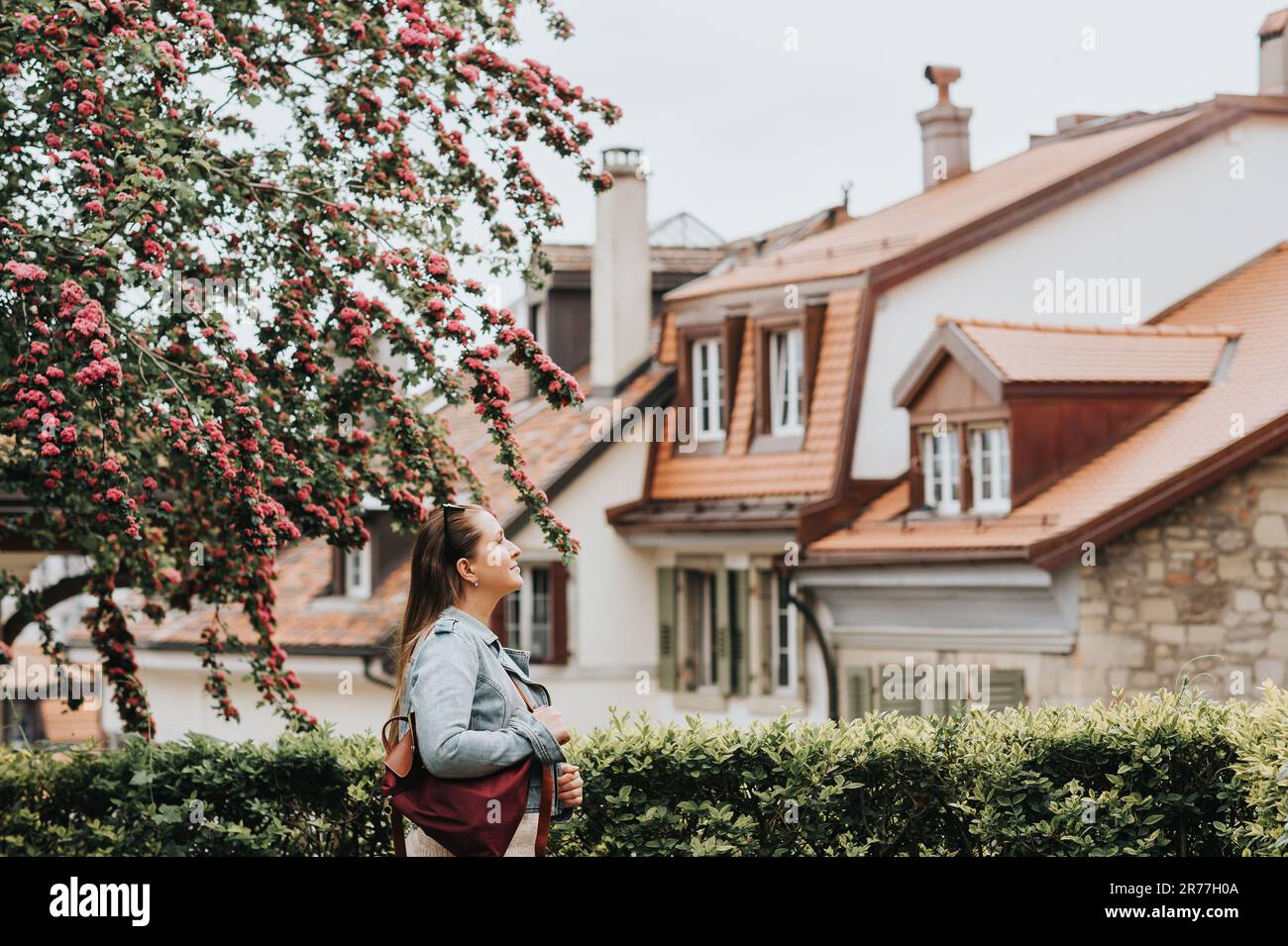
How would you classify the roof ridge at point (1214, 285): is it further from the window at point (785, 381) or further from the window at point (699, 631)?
the window at point (699, 631)

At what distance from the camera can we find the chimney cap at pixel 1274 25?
2859 centimetres

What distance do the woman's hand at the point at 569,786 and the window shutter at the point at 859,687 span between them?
18482 millimetres

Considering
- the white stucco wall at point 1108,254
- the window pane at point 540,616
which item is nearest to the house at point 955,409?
the white stucco wall at point 1108,254

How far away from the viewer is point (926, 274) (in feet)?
86.0

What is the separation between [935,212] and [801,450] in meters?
4.23

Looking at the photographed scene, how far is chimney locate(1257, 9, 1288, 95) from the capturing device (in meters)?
28.4

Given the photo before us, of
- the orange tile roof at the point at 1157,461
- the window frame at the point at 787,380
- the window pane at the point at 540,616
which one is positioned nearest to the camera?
the orange tile roof at the point at 1157,461

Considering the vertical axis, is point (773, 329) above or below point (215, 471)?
above

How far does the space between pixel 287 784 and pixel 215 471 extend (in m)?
1.48

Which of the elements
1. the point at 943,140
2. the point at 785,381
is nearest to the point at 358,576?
the point at 785,381

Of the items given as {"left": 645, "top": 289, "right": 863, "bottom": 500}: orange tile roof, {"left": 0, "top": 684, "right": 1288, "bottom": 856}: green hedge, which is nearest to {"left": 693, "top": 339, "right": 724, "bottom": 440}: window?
{"left": 645, "top": 289, "right": 863, "bottom": 500}: orange tile roof

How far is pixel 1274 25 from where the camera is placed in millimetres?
28797

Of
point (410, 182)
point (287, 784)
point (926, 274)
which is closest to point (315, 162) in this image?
point (410, 182)
